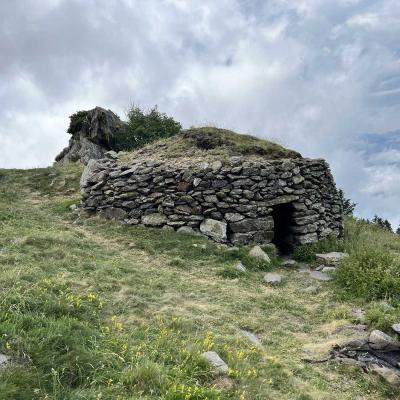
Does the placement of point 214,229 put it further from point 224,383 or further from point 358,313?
point 224,383

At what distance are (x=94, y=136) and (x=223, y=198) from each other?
46.2ft

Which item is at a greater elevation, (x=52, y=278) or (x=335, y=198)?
(x=335, y=198)

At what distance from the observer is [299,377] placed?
223 inches

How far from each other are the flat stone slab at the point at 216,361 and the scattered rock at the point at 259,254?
18.9 feet

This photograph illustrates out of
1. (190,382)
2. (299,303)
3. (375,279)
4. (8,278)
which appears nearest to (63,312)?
(8,278)

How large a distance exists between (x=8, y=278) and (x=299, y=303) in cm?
534

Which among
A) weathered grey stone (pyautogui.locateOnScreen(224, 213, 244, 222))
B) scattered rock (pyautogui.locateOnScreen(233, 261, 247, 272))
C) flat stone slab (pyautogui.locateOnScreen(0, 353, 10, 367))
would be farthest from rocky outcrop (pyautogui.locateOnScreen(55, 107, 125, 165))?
flat stone slab (pyautogui.locateOnScreen(0, 353, 10, 367))

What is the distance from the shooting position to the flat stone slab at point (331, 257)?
1126 centimetres

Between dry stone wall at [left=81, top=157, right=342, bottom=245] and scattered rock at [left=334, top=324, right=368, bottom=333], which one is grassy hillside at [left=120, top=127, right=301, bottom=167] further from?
scattered rock at [left=334, top=324, right=368, bottom=333]

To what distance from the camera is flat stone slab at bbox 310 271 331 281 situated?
10177 mm

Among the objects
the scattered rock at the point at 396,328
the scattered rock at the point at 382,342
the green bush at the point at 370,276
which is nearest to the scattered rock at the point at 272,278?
the green bush at the point at 370,276

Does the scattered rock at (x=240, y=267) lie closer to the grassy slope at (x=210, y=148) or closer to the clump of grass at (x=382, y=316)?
the clump of grass at (x=382, y=316)

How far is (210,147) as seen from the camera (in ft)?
49.0

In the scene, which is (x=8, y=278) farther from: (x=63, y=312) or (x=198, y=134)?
(x=198, y=134)
